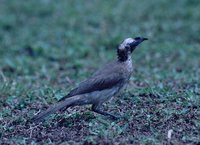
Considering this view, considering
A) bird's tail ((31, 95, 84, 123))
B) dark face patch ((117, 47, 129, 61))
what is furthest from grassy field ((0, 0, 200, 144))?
dark face patch ((117, 47, 129, 61))

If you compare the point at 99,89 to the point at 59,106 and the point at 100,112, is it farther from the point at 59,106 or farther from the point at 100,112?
the point at 59,106

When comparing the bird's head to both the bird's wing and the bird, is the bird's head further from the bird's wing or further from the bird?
the bird's wing

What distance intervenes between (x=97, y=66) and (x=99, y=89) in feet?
14.3

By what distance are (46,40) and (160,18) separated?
3.19 metres

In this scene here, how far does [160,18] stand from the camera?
16.0 meters

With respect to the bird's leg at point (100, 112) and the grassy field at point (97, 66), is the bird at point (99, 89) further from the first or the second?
the grassy field at point (97, 66)

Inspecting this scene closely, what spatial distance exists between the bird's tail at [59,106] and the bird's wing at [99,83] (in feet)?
0.23

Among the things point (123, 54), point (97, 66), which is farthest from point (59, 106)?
point (97, 66)

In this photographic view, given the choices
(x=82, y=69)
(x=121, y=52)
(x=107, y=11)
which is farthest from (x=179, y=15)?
(x=121, y=52)

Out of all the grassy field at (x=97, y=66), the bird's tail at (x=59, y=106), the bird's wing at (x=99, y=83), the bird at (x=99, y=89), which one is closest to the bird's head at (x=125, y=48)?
the bird at (x=99, y=89)

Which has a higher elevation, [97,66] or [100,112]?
[97,66]

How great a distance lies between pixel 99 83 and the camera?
27.4ft

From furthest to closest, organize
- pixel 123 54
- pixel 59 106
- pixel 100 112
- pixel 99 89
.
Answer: pixel 123 54, pixel 100 112, pixel 99 89, pixel 59 106

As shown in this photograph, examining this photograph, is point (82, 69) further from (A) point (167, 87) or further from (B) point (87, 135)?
(B) point (87, 135)
